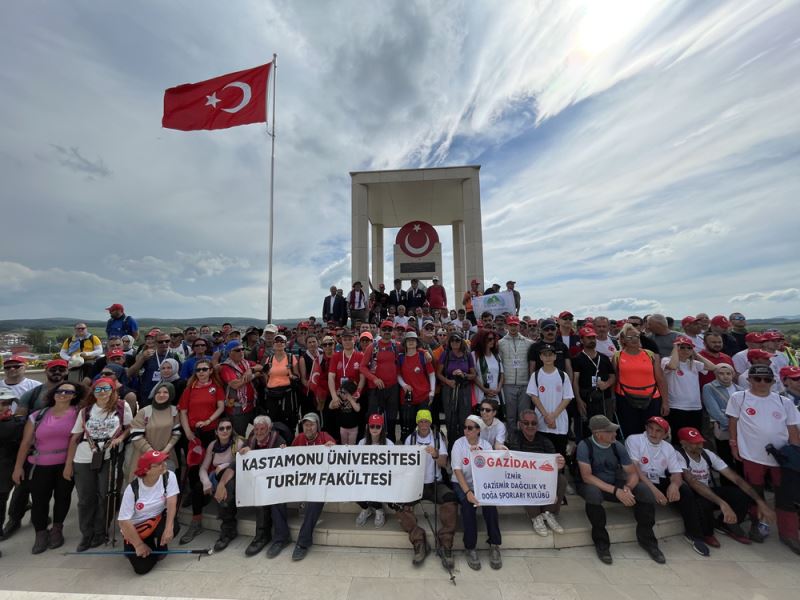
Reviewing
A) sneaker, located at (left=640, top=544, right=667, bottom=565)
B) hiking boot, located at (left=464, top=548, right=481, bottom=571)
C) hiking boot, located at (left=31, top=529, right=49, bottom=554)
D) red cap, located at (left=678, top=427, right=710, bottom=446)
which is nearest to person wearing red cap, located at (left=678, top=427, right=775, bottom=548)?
red cap, located at (left=678, top=427, right=710, bottom=446)

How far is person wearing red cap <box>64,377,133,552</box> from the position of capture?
16.8ft

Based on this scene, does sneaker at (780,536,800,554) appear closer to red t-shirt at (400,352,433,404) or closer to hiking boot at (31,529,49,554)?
red t-shirt at (400,352,433,404)

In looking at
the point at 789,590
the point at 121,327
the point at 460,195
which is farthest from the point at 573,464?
the point at 460,195

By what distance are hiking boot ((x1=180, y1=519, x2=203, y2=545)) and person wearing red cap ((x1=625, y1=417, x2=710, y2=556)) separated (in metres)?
6.94

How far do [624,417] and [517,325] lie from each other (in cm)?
227

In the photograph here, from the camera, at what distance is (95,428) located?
16.8 ft

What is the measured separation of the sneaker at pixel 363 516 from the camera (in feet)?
17.0

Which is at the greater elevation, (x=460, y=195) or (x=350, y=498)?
(x=460, y=195)

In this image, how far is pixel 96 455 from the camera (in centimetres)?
510

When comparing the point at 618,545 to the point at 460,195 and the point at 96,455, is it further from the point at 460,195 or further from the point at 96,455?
the point at 460,195

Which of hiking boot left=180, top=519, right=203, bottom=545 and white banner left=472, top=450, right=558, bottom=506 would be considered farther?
hiking boot left=180, top=519, right=203, bottom=545

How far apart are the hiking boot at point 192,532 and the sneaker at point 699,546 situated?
7502mm

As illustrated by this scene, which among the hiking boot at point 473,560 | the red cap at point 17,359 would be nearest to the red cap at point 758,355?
the hiking boot at point 473,560

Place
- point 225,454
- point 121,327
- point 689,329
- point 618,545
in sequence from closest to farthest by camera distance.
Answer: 1. point 618,545
2. point 225,454
3. point 689,329
4. point 121,327
